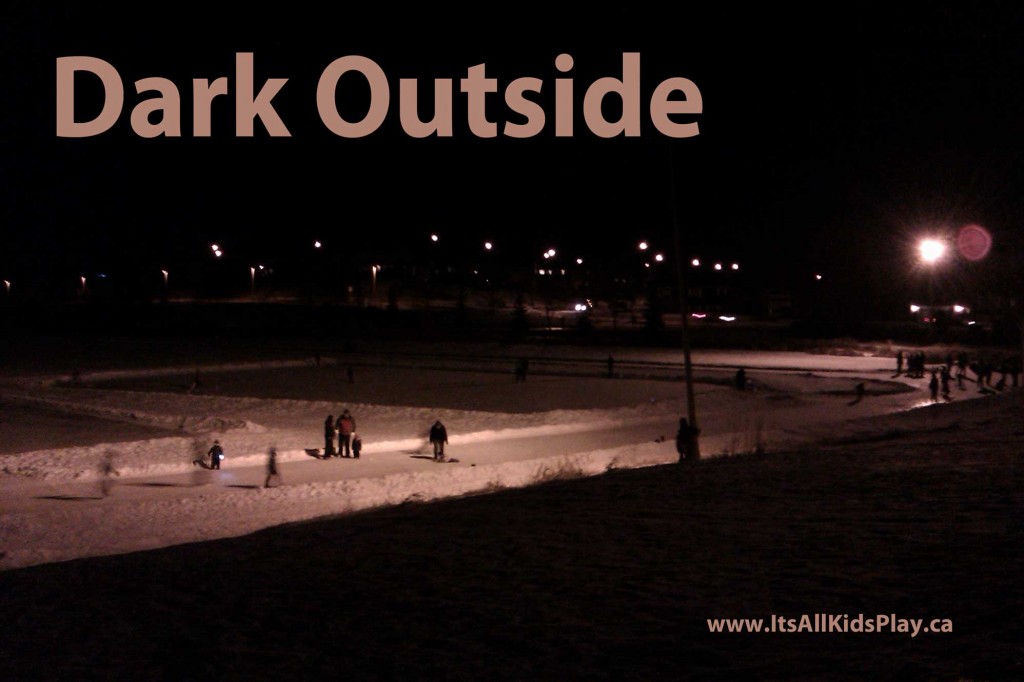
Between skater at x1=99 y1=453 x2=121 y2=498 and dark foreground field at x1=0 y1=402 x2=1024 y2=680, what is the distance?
886 centimetres

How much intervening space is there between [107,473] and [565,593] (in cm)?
1598

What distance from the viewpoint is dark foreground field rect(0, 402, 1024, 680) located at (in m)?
6.18

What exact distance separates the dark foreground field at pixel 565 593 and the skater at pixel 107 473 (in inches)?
349

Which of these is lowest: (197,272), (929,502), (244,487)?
(244,487)

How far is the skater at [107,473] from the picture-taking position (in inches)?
776

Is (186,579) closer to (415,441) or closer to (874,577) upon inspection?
(874,577)

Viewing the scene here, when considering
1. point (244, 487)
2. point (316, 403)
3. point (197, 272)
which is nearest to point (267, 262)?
point (197, 272)

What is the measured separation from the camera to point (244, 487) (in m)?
20.2

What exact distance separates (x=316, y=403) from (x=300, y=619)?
88.7ft

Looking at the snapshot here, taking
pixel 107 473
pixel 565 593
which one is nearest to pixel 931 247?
pixel 107 473

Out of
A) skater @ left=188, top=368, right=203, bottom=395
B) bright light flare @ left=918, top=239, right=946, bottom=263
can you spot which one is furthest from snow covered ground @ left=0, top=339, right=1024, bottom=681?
bright light flare @ left=918, top=239, right=946, bottom=263

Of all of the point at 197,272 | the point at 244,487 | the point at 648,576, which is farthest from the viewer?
the point at 197,272

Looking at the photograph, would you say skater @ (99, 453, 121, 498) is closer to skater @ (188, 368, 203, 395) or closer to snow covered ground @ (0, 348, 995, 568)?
snow covered ground @ (0, 348, 995, 568)

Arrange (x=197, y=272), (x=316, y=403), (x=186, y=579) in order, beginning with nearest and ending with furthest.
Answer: (x=186, y=579) < (x=316, y=403) < (x=197, y=272)
